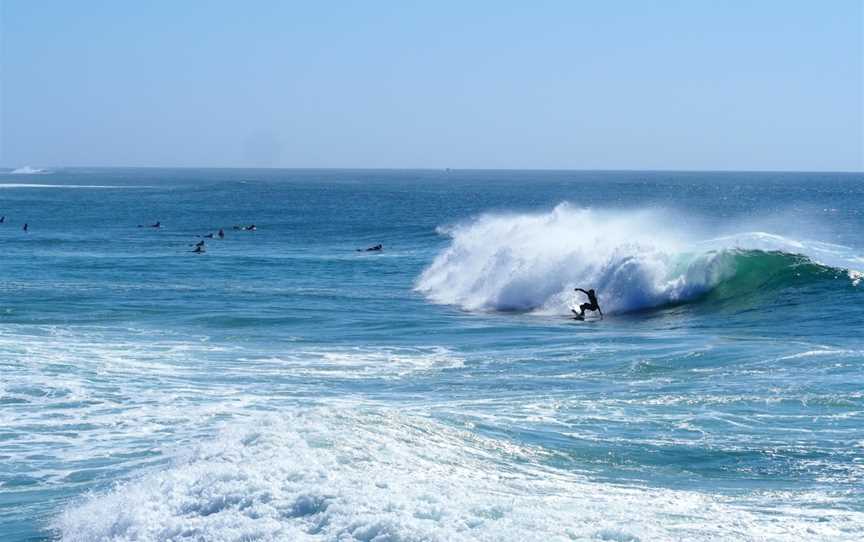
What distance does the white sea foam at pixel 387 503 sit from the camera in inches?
431

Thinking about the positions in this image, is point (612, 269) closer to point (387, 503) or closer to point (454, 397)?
point (454, 397)

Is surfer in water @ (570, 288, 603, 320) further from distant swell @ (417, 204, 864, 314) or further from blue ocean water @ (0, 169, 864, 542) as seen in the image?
distant swell @ (417, 204, 864, 314)

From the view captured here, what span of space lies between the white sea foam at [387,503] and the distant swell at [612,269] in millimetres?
18790

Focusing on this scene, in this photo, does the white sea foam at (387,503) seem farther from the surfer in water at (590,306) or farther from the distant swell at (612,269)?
the distant swell at (612,269)

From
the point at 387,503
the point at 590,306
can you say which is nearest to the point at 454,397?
the point at 387,503

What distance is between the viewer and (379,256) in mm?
50812

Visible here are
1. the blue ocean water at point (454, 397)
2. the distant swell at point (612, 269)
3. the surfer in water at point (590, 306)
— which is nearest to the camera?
the blue ocean water at point (454, 397)

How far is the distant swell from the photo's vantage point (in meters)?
32.1

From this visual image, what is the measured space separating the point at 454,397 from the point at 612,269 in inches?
656

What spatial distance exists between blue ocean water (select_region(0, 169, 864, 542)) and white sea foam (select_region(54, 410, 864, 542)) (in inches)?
1.6

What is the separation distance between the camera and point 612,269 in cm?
3406

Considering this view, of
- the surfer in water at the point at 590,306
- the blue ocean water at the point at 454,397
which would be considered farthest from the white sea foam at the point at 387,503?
the surfer in water at the point at 590,306

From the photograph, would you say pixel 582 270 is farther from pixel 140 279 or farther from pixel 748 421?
pixel 748 421

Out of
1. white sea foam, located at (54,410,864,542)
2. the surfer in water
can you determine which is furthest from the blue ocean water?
the surfer in water
